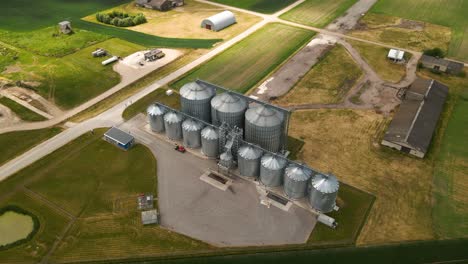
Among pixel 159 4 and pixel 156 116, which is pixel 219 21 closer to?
pixel 159 4

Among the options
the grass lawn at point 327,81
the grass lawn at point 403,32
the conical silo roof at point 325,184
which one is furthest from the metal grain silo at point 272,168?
the grass lawn at point 403,32

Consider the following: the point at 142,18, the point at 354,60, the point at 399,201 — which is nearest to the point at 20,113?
the point at 142,18

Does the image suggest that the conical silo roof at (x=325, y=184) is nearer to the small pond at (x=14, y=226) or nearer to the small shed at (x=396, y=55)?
the small pond at (x=14, y=226)

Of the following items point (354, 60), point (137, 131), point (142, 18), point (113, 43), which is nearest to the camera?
point (137, 131)

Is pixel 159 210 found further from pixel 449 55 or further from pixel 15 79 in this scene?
pixel 449 55

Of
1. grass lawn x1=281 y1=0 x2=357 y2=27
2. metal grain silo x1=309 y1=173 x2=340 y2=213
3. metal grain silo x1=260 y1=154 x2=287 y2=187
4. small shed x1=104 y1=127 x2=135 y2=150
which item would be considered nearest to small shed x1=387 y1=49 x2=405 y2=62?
grass lawn x1=281 y1=0 x2=357 y2=27

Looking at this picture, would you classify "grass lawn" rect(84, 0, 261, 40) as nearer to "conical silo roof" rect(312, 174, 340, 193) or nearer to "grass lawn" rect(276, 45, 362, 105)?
"grass lawn" rect(276, 45, 362, 105)

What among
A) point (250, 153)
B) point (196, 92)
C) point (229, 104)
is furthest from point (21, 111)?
point (250, 153)
